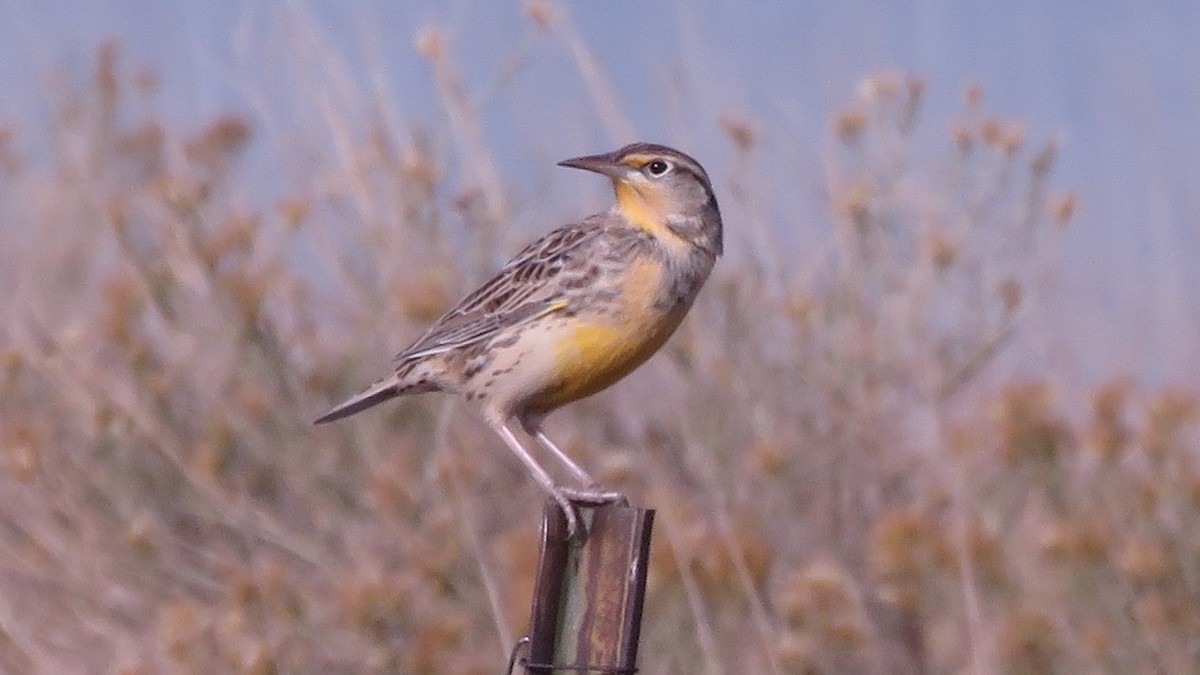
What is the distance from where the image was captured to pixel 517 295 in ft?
12.1

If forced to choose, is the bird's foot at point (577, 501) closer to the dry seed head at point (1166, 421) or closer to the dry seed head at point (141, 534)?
the dry seed head at point (1166, 421)

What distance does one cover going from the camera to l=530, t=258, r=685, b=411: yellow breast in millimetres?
3385

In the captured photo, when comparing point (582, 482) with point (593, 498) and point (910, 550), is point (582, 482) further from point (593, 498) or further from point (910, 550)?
point (910, 550)

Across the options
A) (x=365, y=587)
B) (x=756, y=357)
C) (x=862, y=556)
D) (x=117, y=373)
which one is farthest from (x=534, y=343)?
(x=117, y=373)

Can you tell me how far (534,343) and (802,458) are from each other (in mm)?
1820

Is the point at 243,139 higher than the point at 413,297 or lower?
higher

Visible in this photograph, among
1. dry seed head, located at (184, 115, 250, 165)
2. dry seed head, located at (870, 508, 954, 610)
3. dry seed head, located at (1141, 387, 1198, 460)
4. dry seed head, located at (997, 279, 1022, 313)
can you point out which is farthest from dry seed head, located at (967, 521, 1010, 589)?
dry seed head, located at (184, 115, 250, 165)

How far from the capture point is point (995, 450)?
4.43 m

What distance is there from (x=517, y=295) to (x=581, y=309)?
25cm

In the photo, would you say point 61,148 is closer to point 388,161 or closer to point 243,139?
point 243,139

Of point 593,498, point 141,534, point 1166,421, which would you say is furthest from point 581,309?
point 141,534

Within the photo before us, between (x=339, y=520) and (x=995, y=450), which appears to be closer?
(x=995, y=450)

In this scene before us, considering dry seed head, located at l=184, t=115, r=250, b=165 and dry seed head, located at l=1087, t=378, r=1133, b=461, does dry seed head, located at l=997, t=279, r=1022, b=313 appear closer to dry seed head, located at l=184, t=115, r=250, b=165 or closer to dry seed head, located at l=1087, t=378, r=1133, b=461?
dry seed head, located at l=1087, t=378, r=1133, b=461

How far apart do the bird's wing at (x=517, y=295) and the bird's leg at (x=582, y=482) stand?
0.21 m
